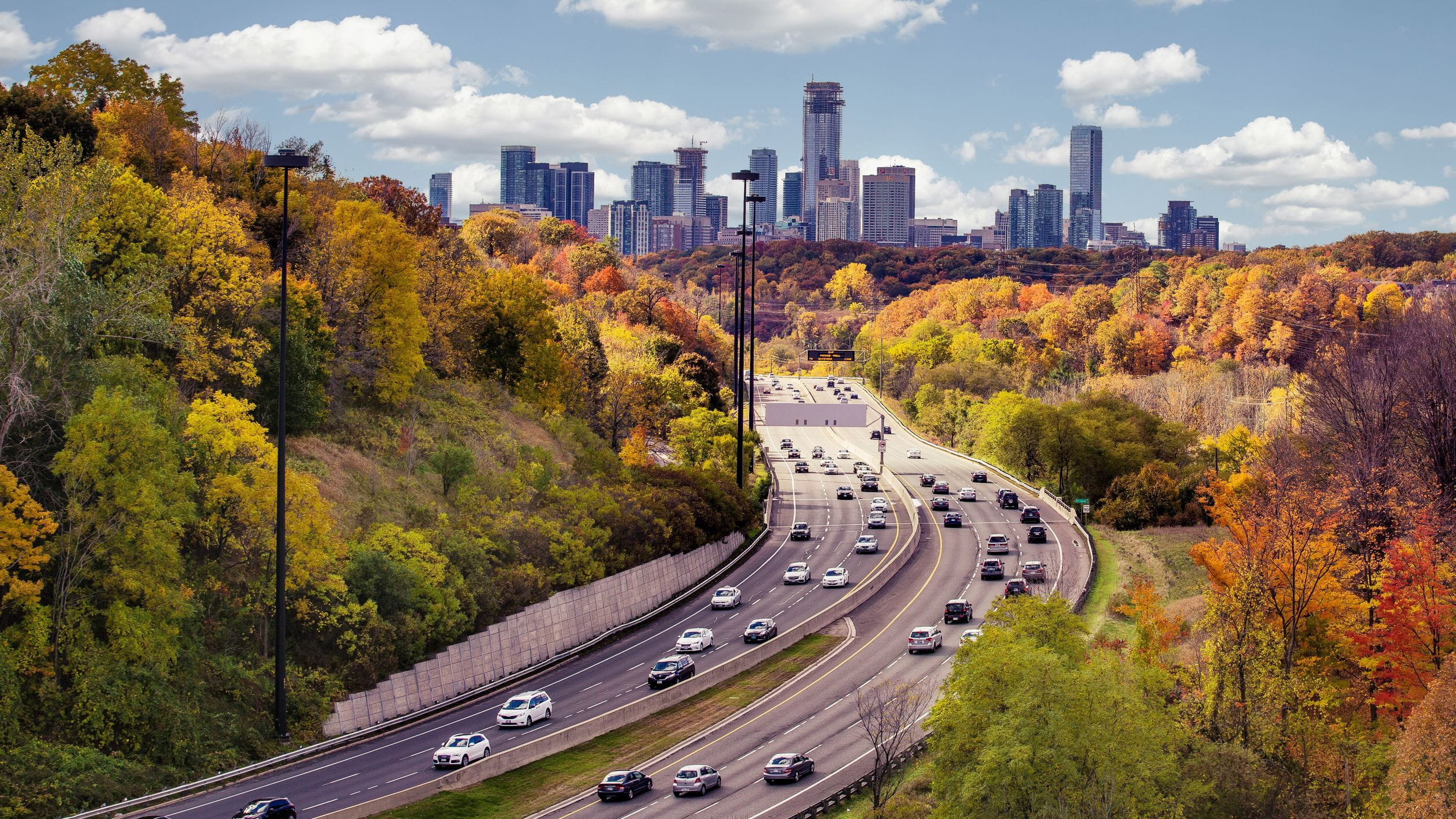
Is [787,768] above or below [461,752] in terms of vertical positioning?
below

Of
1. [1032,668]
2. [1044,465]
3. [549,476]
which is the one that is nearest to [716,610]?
[549,476]

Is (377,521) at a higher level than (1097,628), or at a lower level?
higher

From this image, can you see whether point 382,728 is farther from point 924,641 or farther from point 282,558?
point 924,641

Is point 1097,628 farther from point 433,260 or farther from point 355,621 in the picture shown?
point 433,260

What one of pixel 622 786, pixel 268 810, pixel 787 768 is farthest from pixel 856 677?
pixel 268 810

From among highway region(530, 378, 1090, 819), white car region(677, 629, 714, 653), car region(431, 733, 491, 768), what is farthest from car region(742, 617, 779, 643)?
car region(431, 733, 491, 768)

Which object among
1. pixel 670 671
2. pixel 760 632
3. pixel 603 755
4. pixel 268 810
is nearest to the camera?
pixel 268 810

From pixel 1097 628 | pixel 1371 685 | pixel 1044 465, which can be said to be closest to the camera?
pixel 1371 685

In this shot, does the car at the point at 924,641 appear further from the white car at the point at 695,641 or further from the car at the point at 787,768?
the car at the point at 787,768
